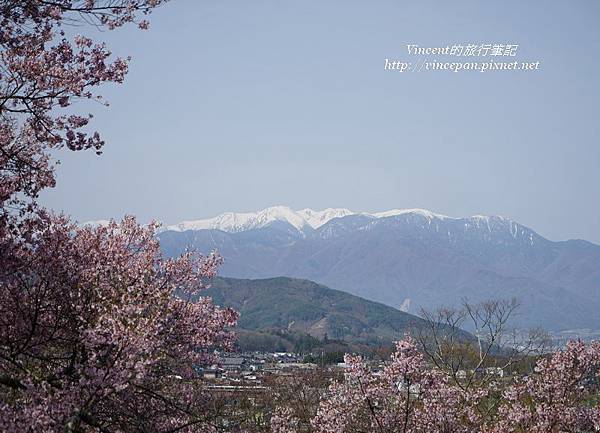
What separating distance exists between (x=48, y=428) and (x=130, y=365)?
905 millimetres

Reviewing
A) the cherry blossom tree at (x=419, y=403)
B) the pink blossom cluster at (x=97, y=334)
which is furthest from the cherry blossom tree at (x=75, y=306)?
the cherry blossom tree at (x=419, y=403)

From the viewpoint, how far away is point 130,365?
20.7 feet

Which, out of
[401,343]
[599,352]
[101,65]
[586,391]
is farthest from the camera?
[586,391]

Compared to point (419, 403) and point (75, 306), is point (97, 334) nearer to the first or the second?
point (75, 306)

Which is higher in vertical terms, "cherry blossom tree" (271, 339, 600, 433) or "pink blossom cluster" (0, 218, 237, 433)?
"pink blossom cluster" (0, 218, 237, 433)

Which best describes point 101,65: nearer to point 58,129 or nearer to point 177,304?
point 58,129

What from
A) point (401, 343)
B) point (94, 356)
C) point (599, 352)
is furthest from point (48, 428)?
point (599, 352)

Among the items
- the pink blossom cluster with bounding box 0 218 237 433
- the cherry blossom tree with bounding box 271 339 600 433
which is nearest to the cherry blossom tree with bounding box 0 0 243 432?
the pink blossom cluster with bounding box 0 218 237 433

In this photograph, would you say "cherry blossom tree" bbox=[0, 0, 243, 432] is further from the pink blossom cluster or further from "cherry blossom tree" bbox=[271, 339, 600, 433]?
"cherry blossom tree" bbox=[271, 339, 600, 433]

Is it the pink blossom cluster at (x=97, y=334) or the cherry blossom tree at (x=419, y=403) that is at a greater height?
the pink blossom cluster at (x=97, y=334)

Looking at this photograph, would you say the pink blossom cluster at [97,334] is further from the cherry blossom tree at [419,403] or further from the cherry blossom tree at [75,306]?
the cherry blossom tree at [419,403]

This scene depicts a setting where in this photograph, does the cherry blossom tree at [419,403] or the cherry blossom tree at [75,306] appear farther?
the cherry blossom tree at [419,403]

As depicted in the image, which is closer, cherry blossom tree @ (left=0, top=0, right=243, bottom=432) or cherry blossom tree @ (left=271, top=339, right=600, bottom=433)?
cherry blossom tree @ (left=0, top=0, right=243, bottom=432)

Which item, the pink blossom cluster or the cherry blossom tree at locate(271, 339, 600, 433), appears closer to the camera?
the pink blossom cluster
